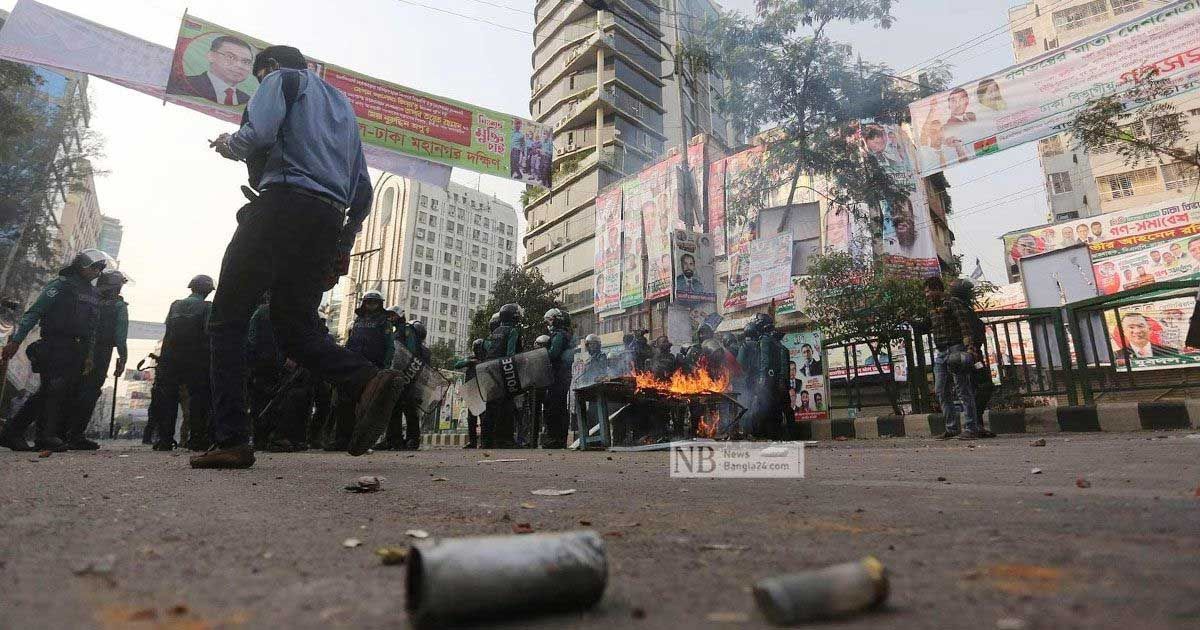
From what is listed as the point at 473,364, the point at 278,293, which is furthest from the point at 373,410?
the point at 473,364

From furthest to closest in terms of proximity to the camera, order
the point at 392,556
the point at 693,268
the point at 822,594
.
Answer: the point at 693,268 → the point at 392,556 → the point at 822,594

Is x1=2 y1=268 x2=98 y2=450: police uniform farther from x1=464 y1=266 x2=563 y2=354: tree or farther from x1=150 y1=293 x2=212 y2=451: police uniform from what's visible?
x1=464 y1=266 x2=563 y2=354: tree

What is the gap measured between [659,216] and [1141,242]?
17.8 m

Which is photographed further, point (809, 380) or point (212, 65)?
point (809, 380)

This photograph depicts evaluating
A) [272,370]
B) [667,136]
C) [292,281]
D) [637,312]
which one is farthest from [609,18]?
[292,281]

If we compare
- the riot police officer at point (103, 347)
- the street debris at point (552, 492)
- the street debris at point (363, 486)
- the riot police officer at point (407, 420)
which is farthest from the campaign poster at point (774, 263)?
the street debris at point (363, 486)

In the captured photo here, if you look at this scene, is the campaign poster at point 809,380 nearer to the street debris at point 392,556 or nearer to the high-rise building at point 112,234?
the street debris at point 392,556

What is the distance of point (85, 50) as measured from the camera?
10.6 m

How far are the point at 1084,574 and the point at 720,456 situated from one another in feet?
10.6

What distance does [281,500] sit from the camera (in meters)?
1.83

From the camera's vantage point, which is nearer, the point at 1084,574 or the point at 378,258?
the point at 1084,574

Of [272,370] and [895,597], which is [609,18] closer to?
[272,370]

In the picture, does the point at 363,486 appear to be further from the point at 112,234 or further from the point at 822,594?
the point at 112,234

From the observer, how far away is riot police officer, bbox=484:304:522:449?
26.2ft
